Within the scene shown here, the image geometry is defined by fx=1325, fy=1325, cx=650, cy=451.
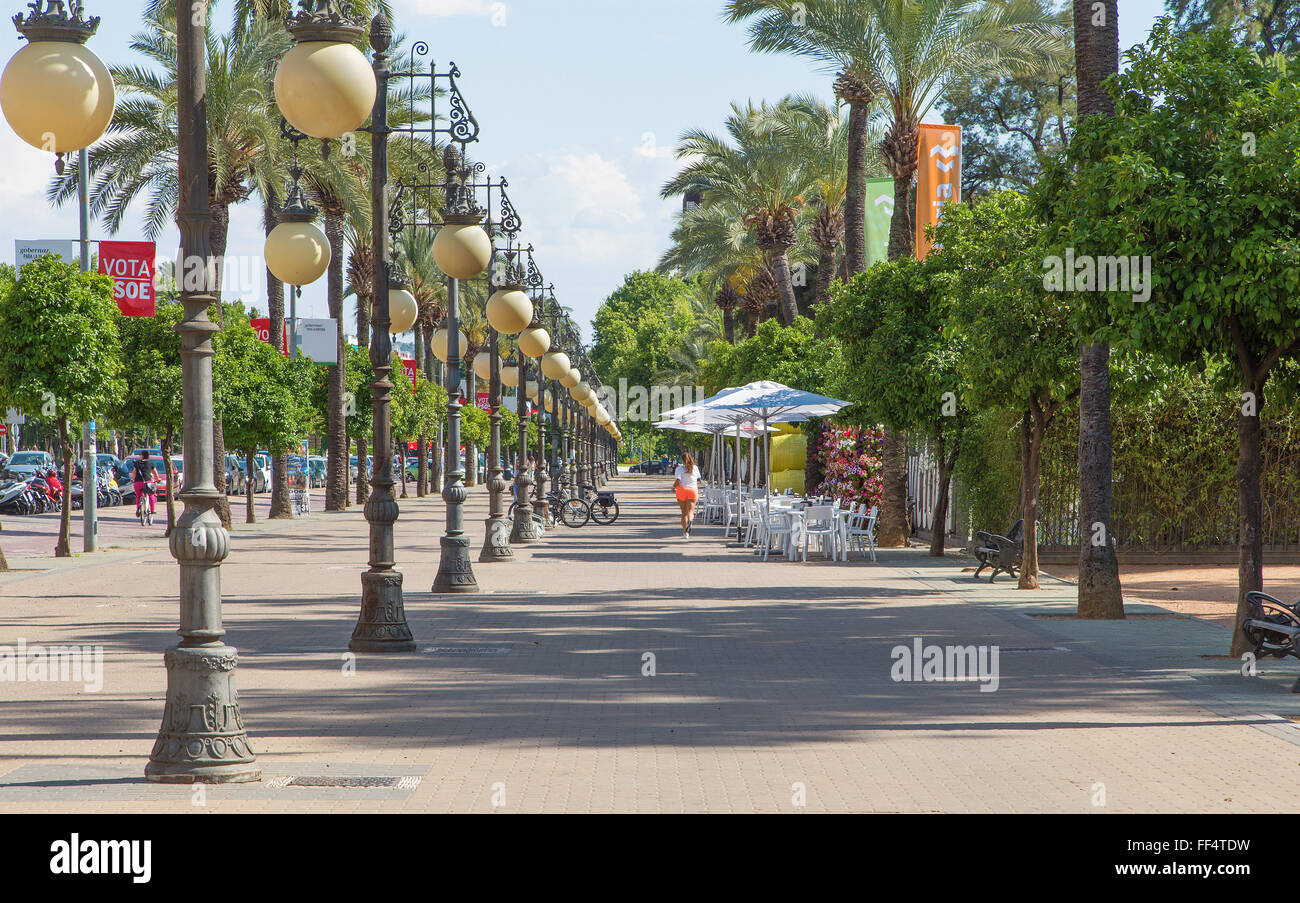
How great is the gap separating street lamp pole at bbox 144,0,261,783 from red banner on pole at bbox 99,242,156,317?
1919 cm

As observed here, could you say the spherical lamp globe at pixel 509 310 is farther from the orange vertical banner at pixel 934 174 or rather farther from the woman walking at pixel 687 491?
the woman walking at pixel 687 491

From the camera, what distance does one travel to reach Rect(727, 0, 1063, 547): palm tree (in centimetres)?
2434

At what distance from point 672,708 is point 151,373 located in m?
21.1

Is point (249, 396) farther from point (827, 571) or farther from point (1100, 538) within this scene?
point (1100, 538)

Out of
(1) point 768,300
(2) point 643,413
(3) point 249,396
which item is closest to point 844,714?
(3) point 249,396

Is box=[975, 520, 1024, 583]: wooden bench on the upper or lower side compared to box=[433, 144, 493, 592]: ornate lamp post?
lower

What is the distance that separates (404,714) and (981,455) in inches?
640

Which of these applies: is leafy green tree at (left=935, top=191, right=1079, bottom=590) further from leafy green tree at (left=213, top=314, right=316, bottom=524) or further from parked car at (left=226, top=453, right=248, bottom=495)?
parked car at (left=226, top=453, right=248, bottom=495)

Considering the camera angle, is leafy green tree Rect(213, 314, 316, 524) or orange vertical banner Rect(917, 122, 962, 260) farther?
leafy green tree Rect(213, 314, 316, 524)

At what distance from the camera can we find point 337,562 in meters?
22.1

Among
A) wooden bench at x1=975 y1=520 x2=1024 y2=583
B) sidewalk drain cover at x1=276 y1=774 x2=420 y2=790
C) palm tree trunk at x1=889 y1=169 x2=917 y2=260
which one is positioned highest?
palm tree trunk at x1=889 y1=169 x2=917 y2=260

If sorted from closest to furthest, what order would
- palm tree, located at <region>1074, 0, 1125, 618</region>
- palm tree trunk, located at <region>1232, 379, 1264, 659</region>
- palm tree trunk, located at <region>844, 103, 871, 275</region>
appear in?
palm tree trunk, located at <region>1232, 379, 1264, 659</region>
palm tree, located at <region>1074, 0, 1125, 618</region>
palm tree trunk, located at <region>844, 103, 871, 275</region>
